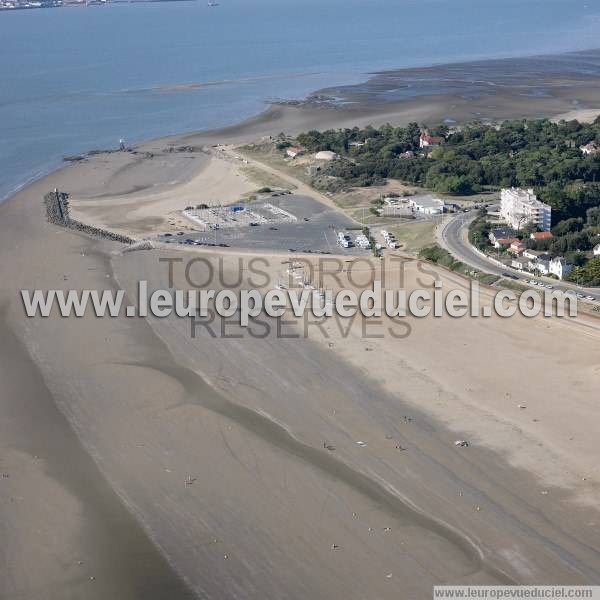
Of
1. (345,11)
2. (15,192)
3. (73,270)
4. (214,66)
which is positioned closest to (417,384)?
(73,270)

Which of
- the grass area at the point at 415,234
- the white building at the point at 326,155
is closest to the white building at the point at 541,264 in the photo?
the grass area at the point at 415,234

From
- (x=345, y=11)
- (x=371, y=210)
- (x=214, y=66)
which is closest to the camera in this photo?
(x=371, y=210)

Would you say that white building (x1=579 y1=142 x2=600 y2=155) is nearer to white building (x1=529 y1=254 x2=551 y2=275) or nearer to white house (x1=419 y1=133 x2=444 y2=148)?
white house (x1=419 y1=133 x2=444 y2=148)

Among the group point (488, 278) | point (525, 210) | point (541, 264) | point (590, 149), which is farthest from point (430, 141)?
point (488, 278)

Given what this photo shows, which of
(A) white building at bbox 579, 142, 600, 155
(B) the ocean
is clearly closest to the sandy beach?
(A) white building at bbox 579, 142, 600, 155

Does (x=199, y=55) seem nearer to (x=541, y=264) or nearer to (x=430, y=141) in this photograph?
(x=430, y=141)

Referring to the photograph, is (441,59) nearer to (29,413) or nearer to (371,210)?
(371,210)
